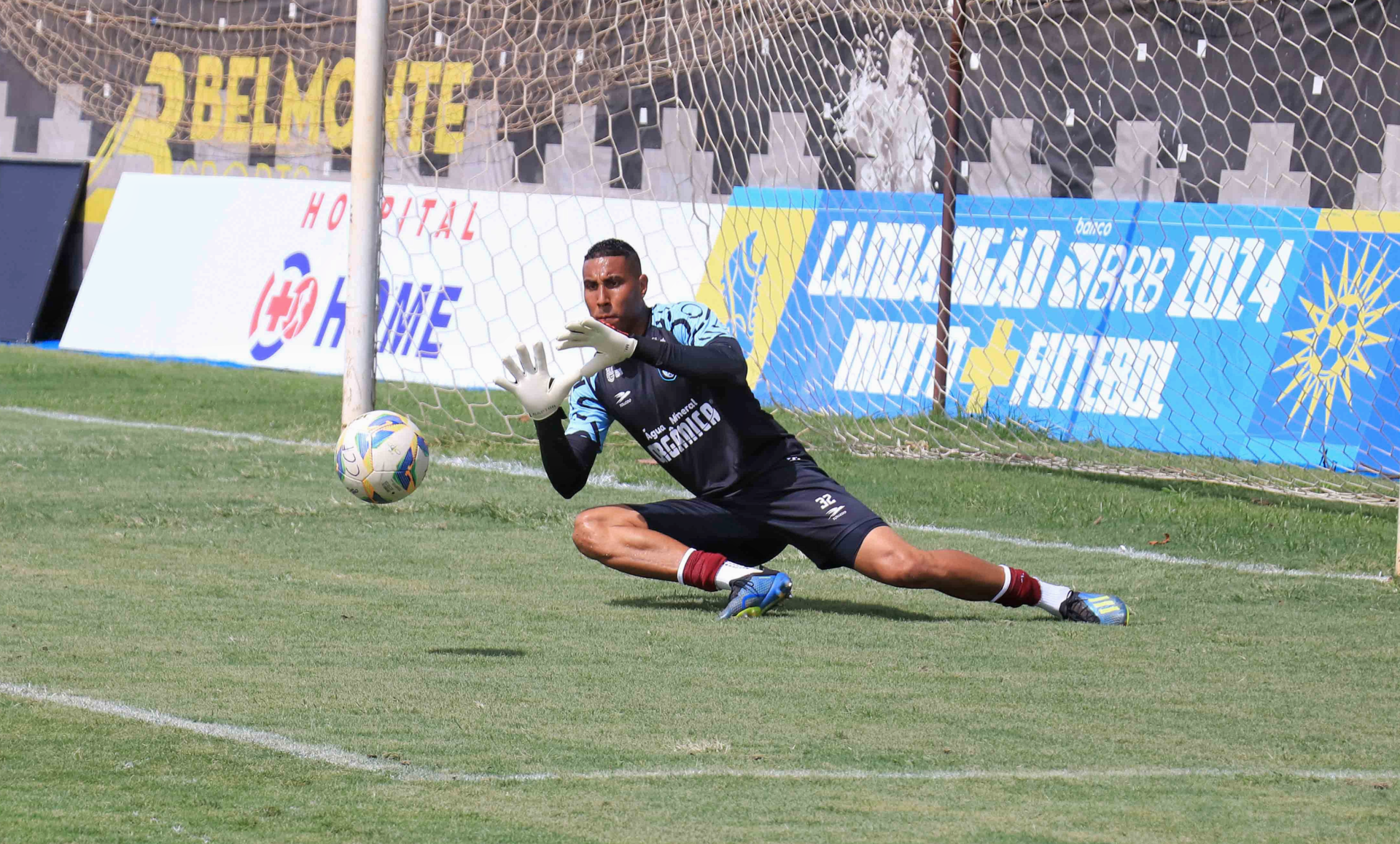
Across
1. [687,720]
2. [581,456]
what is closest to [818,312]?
[581,456]

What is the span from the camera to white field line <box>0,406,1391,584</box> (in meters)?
7.65

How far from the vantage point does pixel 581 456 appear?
640cm

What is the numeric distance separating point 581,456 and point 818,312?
647 centimetres

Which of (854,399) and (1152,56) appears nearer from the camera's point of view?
(1152,56)

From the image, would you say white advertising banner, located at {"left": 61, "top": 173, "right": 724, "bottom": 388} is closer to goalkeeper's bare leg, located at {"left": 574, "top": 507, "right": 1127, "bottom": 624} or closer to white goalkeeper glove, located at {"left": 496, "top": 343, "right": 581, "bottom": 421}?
goalkeeper's bare leg, located at {"left": 574, "top": 507, "right": 1127, "bottom": 624}

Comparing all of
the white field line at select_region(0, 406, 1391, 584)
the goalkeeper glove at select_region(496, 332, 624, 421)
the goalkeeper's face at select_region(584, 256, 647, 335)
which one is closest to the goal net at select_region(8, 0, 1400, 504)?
→ the white field line at select_region(0, 406, 1391, 584)

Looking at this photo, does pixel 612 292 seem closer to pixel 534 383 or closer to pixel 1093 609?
pixel 534 383

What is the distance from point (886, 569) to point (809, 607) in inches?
18.6

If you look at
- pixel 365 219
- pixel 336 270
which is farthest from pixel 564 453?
pixel 336 270

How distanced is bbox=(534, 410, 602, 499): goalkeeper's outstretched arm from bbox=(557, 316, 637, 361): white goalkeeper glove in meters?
0.40

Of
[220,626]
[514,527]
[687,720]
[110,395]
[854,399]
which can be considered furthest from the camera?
[110,395]

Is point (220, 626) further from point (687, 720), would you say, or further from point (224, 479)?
point (224, 479)

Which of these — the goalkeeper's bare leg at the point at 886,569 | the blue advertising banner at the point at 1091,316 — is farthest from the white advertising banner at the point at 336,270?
the goalkeeper's bare leg at the point at 886,569

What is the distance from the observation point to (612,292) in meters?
6.16
